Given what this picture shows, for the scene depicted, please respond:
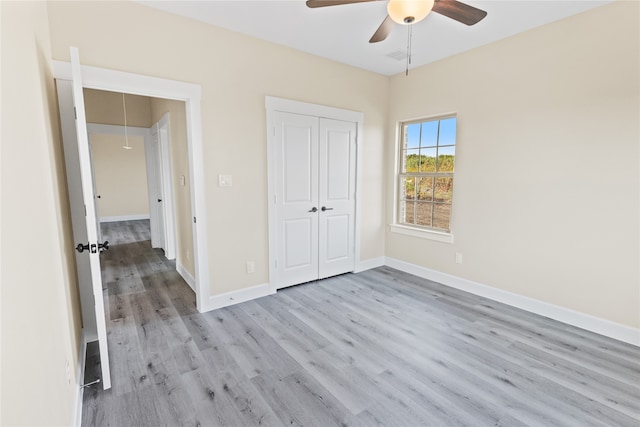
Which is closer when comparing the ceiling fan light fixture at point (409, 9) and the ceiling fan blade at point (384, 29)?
the ceiling fan light fixture at point (409, 9)

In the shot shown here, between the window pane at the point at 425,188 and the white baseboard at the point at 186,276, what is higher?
the window pane at the point at 425,188

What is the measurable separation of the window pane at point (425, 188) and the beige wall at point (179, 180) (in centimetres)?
300

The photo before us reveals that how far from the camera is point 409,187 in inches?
→ 177

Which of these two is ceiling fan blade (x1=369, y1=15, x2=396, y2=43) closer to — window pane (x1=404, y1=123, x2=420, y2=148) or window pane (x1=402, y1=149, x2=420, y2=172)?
window pane (x1=404, y1=123, x2=420, y2=148)

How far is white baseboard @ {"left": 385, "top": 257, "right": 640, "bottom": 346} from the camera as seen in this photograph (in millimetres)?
2689

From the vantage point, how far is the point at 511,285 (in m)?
3.38

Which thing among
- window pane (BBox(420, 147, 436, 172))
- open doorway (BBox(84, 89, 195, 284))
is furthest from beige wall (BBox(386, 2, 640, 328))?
open doorway (BBox(84, 89, 195, 284))

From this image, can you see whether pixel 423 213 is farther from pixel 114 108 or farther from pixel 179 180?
pixel 114 108

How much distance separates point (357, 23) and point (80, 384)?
362 centimetres

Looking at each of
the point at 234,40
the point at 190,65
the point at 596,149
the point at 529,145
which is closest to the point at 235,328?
the point at 190,65

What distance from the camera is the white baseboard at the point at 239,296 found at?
329 cm

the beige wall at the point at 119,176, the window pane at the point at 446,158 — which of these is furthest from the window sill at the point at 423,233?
the beige wall at the point at 119,176

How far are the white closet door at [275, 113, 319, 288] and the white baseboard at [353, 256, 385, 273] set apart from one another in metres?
0.80

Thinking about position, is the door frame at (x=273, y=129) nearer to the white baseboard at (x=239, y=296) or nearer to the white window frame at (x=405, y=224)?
the white baseboard at (x=239, y=296)
